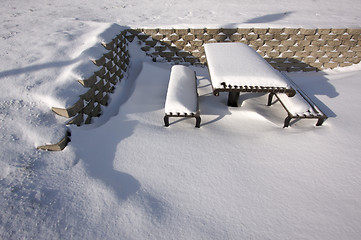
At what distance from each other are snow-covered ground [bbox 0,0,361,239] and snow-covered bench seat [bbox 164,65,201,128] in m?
0.29

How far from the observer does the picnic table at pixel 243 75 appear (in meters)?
2.71

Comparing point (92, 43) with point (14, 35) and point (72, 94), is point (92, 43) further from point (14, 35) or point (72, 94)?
point (14, 35)

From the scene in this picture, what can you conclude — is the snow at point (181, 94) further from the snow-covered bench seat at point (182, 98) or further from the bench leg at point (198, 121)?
the bench leg at point (198, 121)

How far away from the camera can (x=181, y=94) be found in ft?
10.6

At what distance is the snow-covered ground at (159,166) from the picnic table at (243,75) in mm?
749

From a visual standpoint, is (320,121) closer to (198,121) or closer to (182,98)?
(198,121)

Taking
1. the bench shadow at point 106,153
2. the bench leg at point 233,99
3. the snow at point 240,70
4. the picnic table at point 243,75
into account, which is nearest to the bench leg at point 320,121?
the picnic table at point 243,75

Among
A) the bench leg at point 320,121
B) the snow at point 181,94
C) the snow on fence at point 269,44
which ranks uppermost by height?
the snow on fence at point 269,44

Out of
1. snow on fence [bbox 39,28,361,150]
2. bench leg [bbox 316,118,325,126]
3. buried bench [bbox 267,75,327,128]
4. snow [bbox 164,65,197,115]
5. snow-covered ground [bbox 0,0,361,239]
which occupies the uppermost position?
snow on fence [bbox 39,28,361,150]

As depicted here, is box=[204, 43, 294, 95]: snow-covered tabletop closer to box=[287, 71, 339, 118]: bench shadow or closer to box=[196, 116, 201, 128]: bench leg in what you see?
box=[196, 116, 201, 128]: bench leg

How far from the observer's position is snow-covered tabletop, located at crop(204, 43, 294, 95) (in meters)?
2.71

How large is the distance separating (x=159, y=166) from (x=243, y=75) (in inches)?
68.2

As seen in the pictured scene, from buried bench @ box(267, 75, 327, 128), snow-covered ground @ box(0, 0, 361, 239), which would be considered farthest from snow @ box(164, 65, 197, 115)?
buried bench @ box(267, 75, 327, 128)

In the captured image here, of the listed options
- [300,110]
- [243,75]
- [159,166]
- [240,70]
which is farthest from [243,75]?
[159,166]
